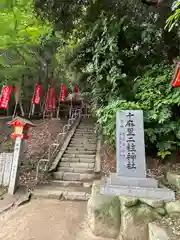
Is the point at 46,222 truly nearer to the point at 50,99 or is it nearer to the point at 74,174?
the point at 74,174

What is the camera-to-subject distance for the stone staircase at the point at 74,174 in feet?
18.1

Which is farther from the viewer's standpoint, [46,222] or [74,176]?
[74,176]

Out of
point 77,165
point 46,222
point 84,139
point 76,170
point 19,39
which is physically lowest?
point 46,222

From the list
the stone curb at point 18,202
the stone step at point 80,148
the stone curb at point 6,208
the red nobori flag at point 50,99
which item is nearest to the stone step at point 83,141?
the stone step at point 80,148

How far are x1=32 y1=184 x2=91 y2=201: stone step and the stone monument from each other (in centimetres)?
130

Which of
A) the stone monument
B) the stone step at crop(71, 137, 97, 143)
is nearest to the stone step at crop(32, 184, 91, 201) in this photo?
the stone monument

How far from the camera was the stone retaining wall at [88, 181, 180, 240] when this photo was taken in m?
3.37

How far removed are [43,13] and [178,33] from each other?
5.08 m

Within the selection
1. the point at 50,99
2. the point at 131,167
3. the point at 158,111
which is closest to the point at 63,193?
the point at 131,167

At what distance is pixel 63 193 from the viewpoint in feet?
18.1

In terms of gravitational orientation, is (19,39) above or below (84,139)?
above

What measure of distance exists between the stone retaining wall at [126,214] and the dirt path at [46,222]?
34 centimetres

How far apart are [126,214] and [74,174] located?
342 centimetres

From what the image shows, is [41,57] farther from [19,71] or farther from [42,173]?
[42,173]
